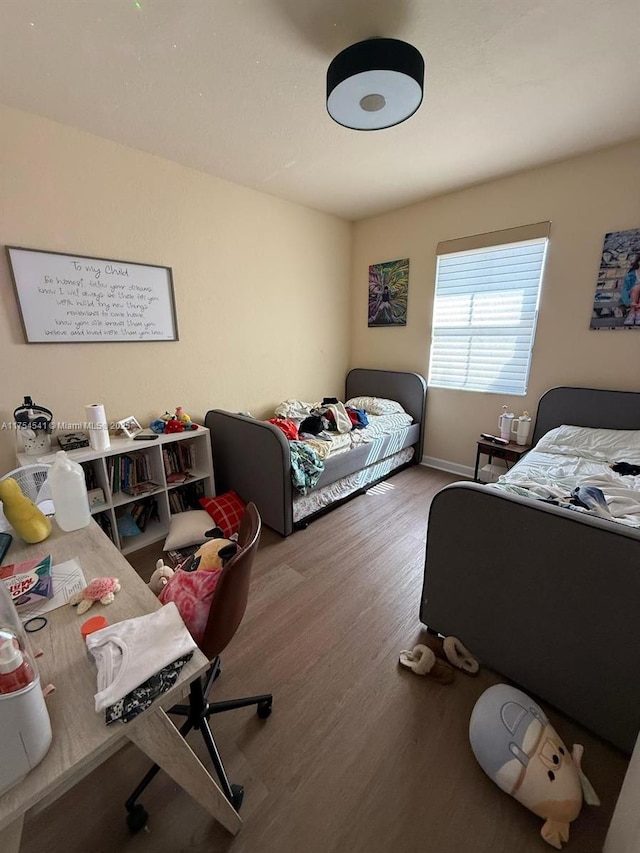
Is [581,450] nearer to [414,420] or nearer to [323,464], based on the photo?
[414,420]

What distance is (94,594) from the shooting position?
2.91ft

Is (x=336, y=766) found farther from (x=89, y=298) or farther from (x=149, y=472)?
(x=89, y=298)

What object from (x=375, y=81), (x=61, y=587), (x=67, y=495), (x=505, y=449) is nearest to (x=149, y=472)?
(x=67, y=495)

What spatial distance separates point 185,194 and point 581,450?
330 cm

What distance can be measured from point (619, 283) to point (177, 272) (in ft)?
10.3

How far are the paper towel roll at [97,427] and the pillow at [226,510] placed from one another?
30.3 inches

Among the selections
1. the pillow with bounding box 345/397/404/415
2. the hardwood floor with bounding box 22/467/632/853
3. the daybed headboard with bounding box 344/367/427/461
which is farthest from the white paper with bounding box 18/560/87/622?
A: the daybed headboard with bounding box 344/367/427/461

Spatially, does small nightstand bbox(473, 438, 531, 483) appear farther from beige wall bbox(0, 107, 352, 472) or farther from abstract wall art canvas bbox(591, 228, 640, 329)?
beige wall bbox(0, 107, 352, 472)

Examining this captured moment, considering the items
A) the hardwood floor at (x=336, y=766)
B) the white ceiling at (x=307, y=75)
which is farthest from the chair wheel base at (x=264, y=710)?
the white ceiling at (x=307, y=75)

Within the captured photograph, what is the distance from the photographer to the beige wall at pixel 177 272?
197 centimetres

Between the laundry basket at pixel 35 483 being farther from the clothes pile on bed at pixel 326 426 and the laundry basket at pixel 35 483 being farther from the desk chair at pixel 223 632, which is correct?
the clothes pile on bed at pixel 326 426

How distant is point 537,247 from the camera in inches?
107

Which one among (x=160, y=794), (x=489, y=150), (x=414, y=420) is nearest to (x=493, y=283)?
(x=489, y=150)

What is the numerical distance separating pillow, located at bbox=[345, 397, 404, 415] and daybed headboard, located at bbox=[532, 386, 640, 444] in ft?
4.08
